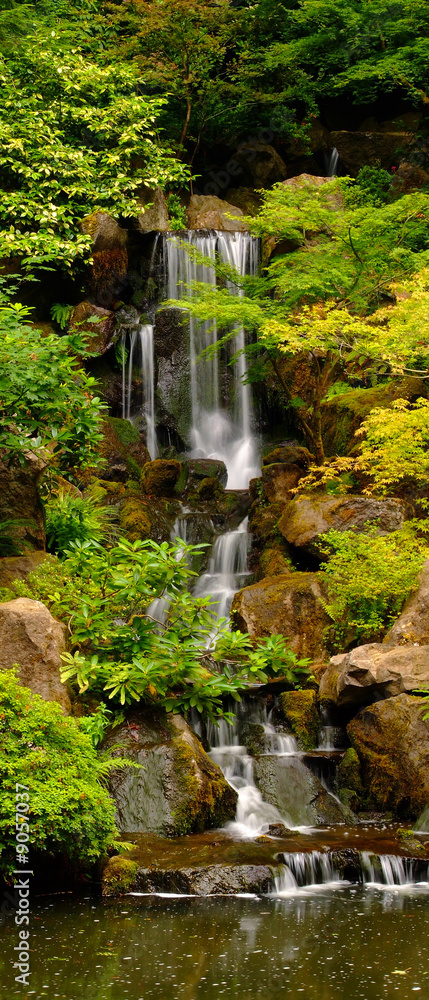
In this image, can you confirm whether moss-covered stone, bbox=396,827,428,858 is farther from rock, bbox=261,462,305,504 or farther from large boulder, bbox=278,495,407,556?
rock, bbox=261,462,305,504

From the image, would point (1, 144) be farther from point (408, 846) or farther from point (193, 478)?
point (408, 846)

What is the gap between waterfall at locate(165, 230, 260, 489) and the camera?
55.9 ft

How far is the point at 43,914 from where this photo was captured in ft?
18.3

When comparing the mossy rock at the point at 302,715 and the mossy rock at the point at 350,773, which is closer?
the mossy rock at the point at 350,773

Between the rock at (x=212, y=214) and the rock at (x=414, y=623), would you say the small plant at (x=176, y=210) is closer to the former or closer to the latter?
the rock at (x=212, y=214)

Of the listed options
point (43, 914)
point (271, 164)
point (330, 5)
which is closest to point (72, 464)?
point (43, 914)

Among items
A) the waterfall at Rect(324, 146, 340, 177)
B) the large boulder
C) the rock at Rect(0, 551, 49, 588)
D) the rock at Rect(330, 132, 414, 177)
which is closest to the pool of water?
the rock at Rect(0, 551, 49, 588)

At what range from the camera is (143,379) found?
17.2 m

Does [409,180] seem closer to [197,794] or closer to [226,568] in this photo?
[226,568]

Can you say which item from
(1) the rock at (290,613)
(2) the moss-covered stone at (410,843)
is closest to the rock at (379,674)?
(2) the moss-covered stone at (410,843)

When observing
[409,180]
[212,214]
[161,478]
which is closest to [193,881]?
[161,478]

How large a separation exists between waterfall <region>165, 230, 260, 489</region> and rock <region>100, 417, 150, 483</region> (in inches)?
47.1

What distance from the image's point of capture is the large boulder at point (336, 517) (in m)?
11.1

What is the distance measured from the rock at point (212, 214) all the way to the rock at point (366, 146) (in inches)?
131
